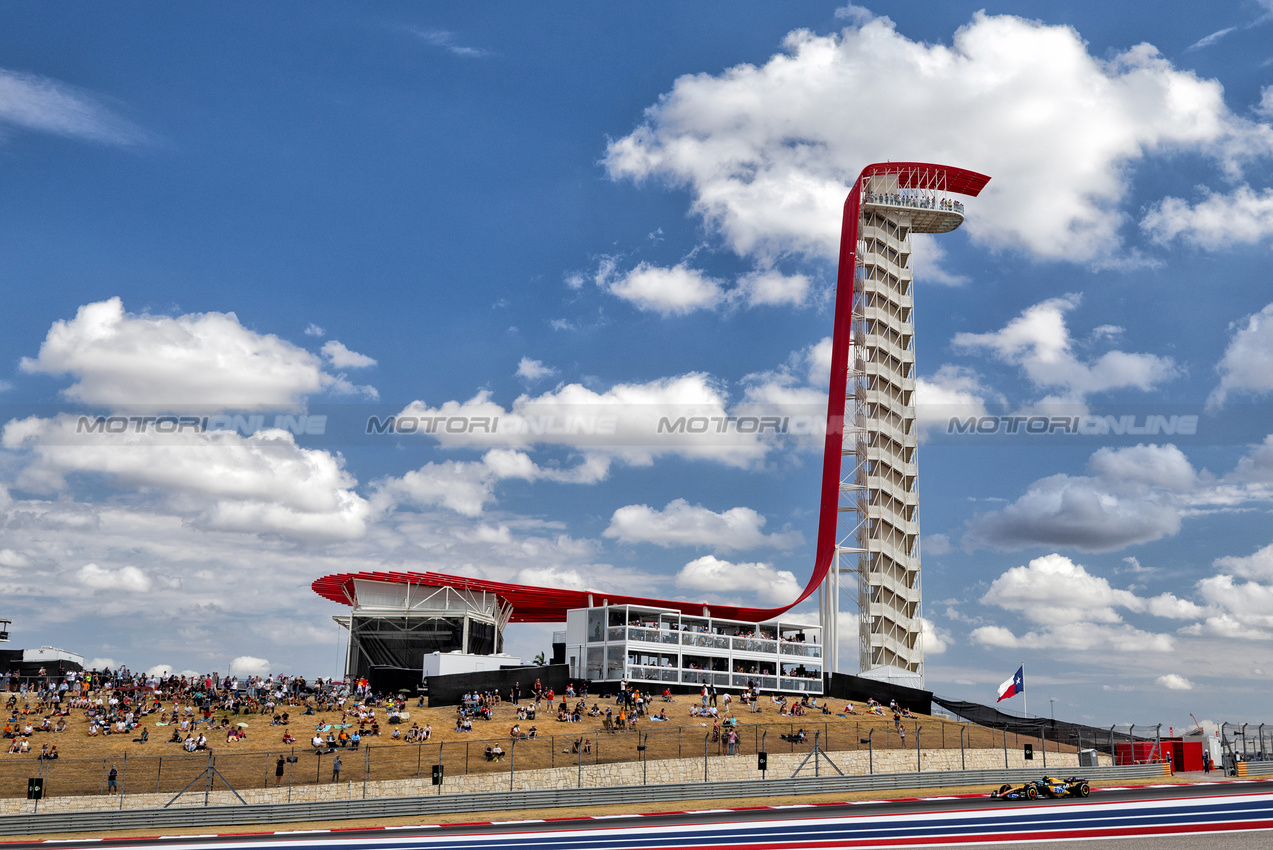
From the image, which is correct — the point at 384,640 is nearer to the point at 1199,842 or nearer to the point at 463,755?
the point at 463,755

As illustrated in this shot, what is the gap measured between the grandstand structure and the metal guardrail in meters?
25.3

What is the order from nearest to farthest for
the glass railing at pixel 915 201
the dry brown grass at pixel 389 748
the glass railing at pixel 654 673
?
the dry brown grass at pixel 389 748
the glass railing at pixel 654 673
the glass railing at pixel 915 201

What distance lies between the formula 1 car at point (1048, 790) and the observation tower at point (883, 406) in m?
38.6

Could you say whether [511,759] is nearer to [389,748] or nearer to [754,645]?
[389,748]

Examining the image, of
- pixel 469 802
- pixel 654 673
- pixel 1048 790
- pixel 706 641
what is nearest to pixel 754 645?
pixel 706 641

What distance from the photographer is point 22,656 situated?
72938mm

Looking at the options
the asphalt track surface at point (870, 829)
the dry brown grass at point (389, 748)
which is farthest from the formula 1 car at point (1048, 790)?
the dry brown grass at point (389, 748)

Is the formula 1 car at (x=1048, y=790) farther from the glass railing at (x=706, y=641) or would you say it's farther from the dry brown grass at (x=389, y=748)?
the glass railing at (x=706, y=641)

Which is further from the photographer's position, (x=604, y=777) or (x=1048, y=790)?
(x=604, y=777)

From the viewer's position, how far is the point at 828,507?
8038 centimetres

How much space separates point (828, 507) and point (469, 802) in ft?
153

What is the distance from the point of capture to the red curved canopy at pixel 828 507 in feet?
234

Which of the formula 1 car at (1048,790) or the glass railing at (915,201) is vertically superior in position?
the glass railing at (915,201)

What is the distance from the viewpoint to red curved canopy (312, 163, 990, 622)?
234 feet
